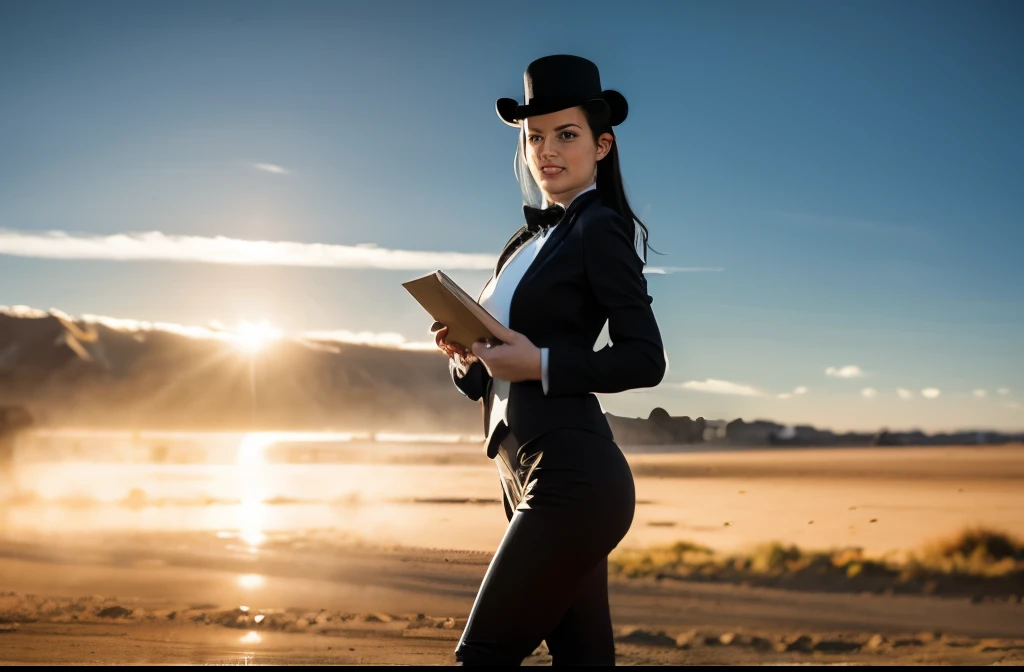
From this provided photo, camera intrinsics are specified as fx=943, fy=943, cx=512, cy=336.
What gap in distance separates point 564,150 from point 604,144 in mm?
113

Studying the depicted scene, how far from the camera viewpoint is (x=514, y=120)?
7.26 feet

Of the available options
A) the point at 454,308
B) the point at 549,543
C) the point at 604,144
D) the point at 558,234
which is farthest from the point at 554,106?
the point at 549,543

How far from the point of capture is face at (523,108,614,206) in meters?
2.10

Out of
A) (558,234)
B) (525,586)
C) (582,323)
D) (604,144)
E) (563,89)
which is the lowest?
(525,586)

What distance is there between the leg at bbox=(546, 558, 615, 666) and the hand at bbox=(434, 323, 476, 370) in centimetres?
53

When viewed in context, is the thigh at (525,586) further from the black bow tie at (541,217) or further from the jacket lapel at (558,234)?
the black bow tie at (541,217)

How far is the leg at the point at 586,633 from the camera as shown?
203 centimetres

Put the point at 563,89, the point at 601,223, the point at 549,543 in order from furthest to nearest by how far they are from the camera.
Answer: the point at 563,89
the point at 601,223
the point at 549,543

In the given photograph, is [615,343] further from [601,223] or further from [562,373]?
[601,223]

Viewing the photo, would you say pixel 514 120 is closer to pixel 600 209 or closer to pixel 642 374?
pixel 600 209

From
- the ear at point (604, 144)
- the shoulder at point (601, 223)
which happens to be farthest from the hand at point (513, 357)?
the ear at point (604, 144)

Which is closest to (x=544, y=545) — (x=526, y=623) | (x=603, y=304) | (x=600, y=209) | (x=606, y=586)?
(x=526, y=623)

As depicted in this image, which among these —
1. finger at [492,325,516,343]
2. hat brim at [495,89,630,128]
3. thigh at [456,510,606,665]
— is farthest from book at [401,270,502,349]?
hat brim at [495,89,630,128]

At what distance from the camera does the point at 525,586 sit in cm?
183
